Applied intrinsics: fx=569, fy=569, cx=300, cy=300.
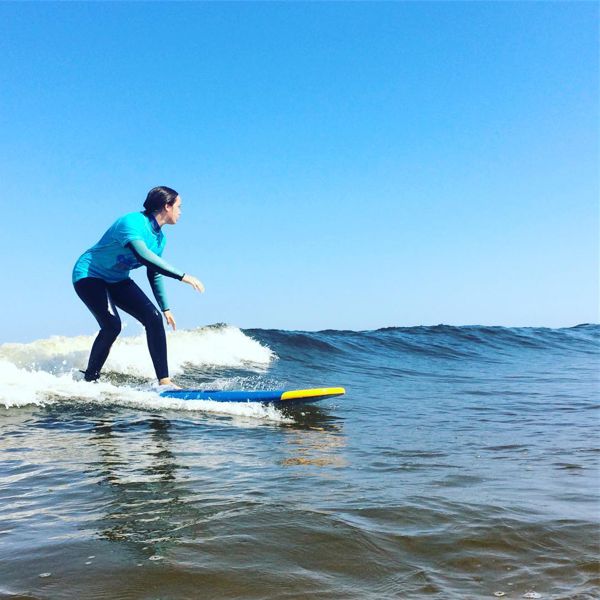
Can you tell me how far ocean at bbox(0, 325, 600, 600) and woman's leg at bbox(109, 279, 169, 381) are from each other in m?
0.50

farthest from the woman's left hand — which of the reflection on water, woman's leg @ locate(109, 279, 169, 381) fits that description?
the reflection on water

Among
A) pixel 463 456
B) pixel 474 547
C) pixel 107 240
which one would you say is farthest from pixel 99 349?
pixel 474 547

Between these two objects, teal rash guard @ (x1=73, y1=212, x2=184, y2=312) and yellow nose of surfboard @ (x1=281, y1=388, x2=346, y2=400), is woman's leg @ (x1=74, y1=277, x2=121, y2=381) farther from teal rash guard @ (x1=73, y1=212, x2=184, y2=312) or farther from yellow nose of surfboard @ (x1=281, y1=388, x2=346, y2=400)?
yellow nose of surfboard @ (x1=281, y1=388, x2=346, y2=400)

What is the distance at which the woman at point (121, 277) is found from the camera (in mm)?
6195

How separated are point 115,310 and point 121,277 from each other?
40 centimetres

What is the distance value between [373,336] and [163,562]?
1641 centimetres

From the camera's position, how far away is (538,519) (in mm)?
2654

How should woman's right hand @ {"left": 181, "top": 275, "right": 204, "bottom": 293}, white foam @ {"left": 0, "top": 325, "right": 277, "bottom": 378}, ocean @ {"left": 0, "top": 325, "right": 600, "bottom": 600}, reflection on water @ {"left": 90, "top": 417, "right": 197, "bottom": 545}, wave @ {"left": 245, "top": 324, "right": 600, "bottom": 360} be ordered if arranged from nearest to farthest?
ocean @ {"left": 0, "top": 325, "right": 600, "bottom": 600} < reflection on water @ {"left": 90, "top": 417, "right": 197, "bottom": 545} < woman's right hand @ {"left": 181, "top": 275, "right": 204, "bottom": 293} < white foam @ {"left": 0, "top": 325, "right": 277, "bottom": 378} < wave @ {"left": 245, "top": 324, "right": 600, "bottom": 360}

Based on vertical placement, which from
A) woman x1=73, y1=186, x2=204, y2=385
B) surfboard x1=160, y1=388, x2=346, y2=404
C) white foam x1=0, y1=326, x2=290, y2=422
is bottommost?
surfboard x1=160, y1=388, x2=346, y2=404

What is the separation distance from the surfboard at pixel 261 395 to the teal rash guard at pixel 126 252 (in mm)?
1337

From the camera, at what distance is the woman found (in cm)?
620

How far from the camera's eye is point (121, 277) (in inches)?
252

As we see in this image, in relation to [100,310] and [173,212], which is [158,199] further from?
[100,310]

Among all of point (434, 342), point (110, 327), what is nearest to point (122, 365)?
point (110, 327)
